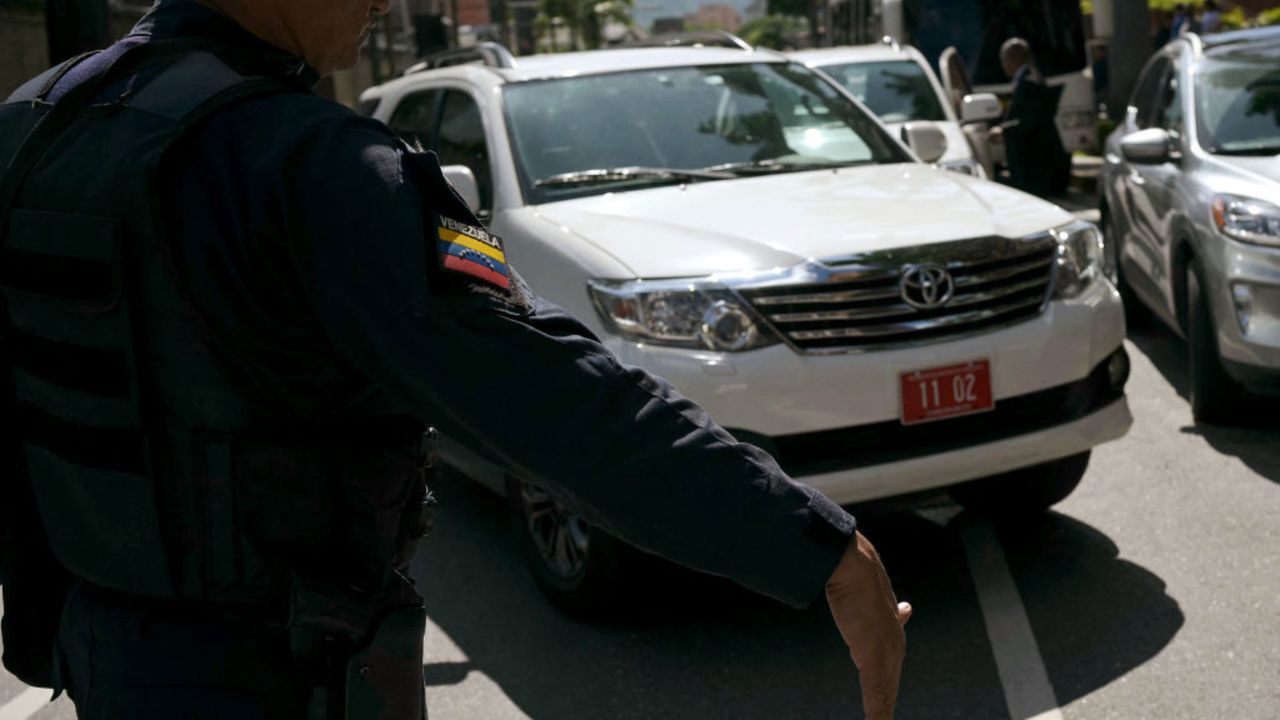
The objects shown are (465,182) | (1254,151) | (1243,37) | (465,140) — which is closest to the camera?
(465,182)

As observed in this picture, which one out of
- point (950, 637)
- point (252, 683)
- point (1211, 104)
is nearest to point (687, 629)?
point (950, 637)

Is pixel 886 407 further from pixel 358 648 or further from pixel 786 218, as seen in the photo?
pixel 358 648

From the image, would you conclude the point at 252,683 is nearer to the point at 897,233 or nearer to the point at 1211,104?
the point at 897,233

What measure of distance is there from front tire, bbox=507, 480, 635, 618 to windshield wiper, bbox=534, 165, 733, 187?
1107 millimetres

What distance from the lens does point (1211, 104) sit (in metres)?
7.86

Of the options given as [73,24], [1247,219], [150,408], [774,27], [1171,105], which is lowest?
[774,27]

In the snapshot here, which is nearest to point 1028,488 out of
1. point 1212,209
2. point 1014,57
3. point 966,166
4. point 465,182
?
point 1212,209

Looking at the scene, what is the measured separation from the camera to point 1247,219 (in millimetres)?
6762

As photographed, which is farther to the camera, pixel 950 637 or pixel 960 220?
pixel 960 220

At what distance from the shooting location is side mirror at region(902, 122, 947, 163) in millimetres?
6785

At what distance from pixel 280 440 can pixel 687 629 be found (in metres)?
3.41

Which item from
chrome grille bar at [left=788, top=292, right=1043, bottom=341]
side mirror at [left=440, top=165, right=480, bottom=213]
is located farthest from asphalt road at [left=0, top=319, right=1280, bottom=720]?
side mirror at [left=440, top=165, right=480, bottom=213]

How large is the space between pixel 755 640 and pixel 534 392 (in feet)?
11.2

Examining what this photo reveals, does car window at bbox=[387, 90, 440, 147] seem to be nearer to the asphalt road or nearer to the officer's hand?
the asphalt road
